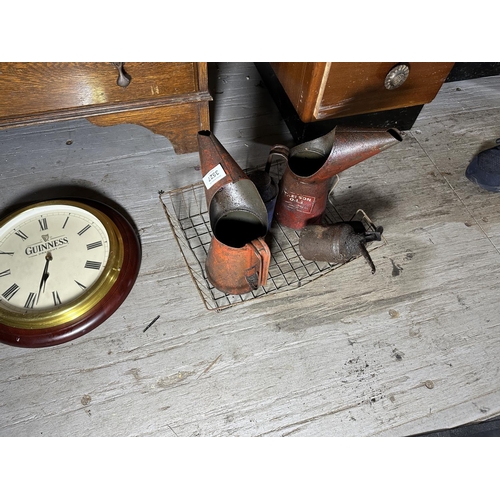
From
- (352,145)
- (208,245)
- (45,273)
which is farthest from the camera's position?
(208,245)

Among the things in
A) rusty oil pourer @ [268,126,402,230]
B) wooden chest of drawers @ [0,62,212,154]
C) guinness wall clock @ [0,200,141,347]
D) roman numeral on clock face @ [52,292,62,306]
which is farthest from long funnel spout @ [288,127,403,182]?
roman numeral on clock face @ [52,292,62,306]

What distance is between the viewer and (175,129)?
1338 millimetres

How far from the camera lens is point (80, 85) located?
1119mm

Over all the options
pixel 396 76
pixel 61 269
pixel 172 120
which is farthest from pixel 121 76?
pixel 396 76

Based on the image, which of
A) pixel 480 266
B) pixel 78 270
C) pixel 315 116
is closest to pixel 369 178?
pixel 315 116

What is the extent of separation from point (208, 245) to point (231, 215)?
23 centimetres

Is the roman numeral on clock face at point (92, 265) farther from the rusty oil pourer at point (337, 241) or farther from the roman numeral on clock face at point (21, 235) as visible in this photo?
the rusty oil pourer at point (337, 241)

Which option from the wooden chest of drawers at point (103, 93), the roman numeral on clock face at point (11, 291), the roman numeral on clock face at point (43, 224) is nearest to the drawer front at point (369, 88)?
the wooden chest of drawers at point (103, 93)

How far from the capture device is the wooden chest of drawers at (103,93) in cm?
108

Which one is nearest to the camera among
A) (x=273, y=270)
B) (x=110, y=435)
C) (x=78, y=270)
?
(x=110, y=435)

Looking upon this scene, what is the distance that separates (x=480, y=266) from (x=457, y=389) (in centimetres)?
38

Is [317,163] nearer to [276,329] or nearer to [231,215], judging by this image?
[231,215]

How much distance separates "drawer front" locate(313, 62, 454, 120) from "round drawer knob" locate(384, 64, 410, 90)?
10 millimetres

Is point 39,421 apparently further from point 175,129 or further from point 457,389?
point 457,389
